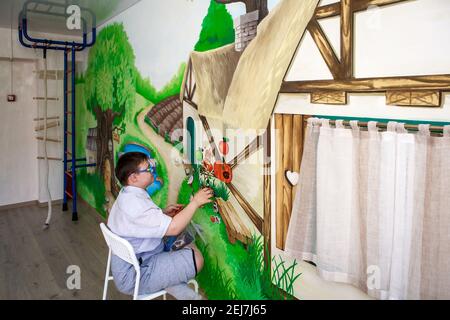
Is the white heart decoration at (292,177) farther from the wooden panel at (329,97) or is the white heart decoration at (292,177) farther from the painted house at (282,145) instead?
the wooden panel at (329,97)

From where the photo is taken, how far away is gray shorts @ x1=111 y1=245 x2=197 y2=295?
1.82 m

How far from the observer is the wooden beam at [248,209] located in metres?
1.89

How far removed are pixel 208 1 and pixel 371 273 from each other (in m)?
1.68

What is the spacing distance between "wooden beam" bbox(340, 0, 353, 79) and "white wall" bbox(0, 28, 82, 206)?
425 centimetres

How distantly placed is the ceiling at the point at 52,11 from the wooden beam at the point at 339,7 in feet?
6.67

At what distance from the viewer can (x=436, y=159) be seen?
3.72 ft

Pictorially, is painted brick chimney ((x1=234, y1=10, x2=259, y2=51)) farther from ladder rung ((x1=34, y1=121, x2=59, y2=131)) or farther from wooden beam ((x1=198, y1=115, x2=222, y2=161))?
ladder rung ((x1=34, y1=121, x2=59, y2=131))

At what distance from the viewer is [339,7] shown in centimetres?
138

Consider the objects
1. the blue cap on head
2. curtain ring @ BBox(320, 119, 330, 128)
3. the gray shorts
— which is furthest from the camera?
the blue cap on head

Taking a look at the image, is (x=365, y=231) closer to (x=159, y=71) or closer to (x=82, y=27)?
(x=159, y=71)

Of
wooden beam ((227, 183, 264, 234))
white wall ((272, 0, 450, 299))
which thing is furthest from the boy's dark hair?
white wall ((272, 0, 450, 299))

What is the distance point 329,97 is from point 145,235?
3.59 feet

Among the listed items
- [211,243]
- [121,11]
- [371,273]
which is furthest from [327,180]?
[121,11]

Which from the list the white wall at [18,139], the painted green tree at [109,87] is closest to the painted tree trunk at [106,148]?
the painted green tree at [109,87]
